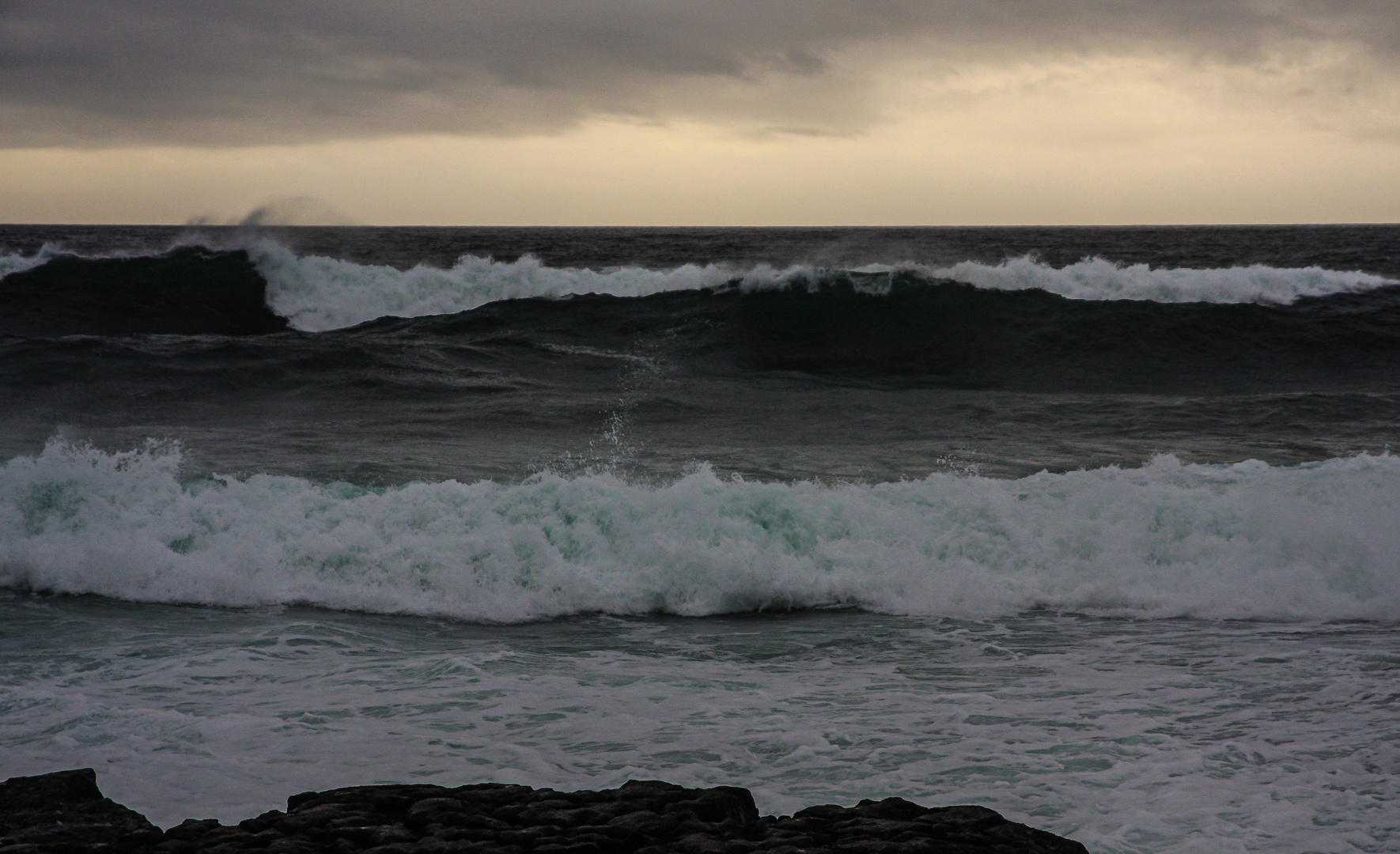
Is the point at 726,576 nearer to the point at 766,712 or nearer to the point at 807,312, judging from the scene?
the point at 766,712

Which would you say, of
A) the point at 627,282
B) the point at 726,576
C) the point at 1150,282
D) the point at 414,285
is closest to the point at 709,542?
the point at 726,576

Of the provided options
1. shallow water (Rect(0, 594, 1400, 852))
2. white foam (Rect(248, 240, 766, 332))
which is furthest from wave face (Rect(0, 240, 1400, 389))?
shallow water (Rect(0, 594, 1400, 852))

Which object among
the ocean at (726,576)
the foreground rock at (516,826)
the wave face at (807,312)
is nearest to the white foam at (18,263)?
the wave face at (807,312)

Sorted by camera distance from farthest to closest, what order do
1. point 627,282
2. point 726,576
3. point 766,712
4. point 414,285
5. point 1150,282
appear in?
point 627,282
point 414,285
point 1150,282
point 726,576
point 766,712

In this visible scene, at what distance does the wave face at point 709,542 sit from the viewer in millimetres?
7848

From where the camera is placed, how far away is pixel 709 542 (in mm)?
8547

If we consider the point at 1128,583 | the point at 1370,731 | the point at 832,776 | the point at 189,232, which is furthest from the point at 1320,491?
the point at 189,232

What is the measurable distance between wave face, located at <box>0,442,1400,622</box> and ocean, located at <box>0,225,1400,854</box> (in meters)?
0.04

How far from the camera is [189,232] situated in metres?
25.6

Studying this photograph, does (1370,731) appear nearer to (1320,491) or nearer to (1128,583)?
(1128,583)

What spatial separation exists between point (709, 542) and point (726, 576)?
495 mm

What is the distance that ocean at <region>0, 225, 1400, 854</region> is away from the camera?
4.86 m

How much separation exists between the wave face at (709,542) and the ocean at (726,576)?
0.04m

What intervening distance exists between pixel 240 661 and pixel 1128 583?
19.8 ft
